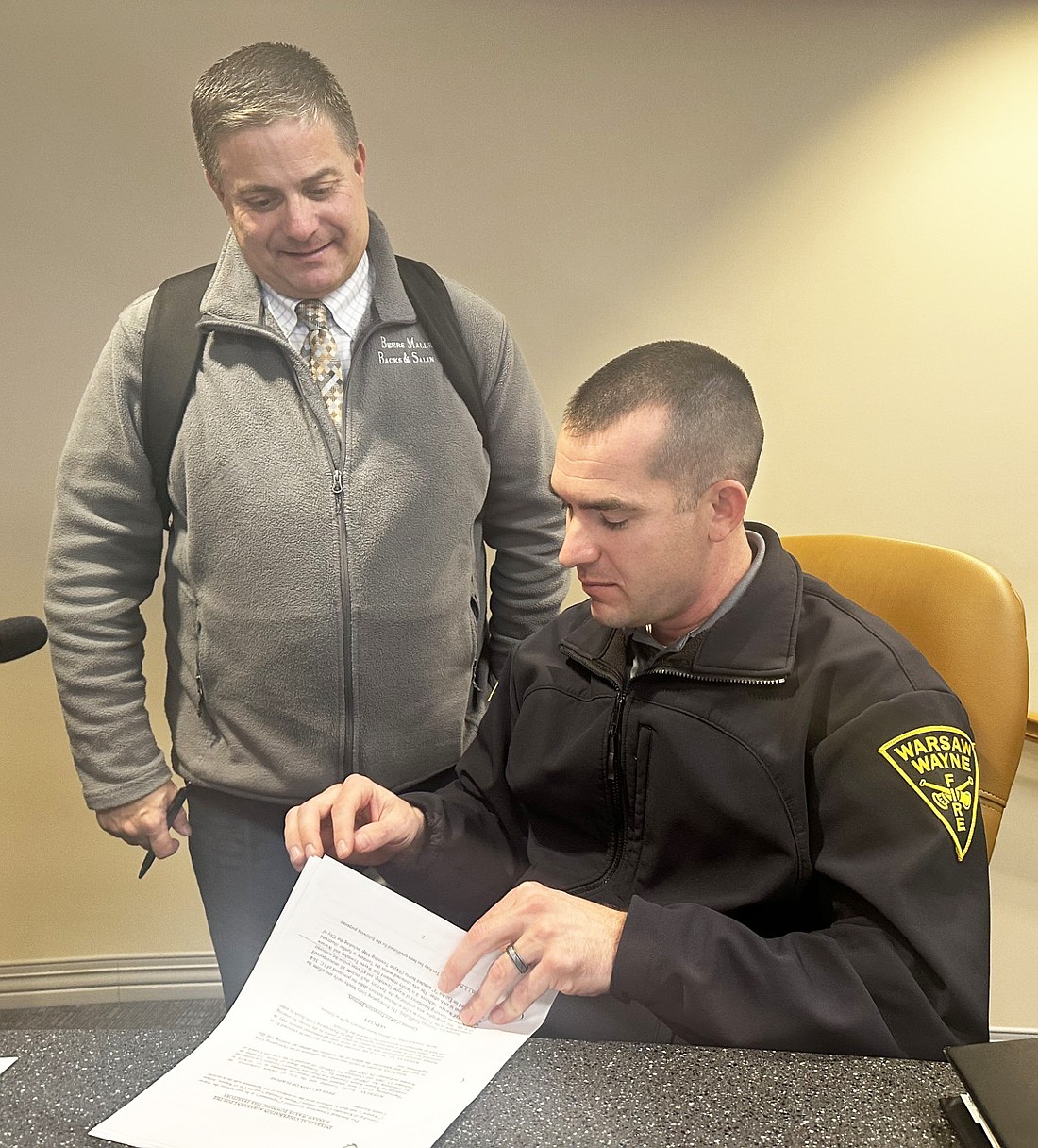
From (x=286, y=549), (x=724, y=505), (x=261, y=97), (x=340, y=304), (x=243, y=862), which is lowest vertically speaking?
(x=243, y=862)

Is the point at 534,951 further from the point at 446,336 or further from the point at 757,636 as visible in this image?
the point at 446,336

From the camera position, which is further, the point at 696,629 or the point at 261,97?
the point at 261,97

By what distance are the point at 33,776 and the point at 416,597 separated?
30.3 inches

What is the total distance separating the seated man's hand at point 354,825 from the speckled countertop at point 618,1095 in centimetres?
27

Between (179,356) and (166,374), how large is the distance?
0.11 feet

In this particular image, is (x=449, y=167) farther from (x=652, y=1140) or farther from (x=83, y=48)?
(x=652, y=1140)

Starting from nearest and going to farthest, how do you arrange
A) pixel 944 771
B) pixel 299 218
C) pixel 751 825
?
pixel 944 771, pixel 751 825, pixel 299 218

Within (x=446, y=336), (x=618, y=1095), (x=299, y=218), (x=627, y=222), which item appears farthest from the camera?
(x=627, y=222)

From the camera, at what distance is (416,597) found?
1536mm

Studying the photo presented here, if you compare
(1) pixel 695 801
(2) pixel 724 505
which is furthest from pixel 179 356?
(1) pixel 695 801

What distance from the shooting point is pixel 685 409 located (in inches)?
44.5

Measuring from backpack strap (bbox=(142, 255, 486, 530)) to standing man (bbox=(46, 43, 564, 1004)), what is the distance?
0.01m

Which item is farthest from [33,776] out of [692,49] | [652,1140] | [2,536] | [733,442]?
[692,49]

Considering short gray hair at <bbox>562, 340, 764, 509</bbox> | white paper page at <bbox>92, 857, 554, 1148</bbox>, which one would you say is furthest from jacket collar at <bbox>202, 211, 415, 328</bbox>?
white paper page at <bbox>92, 857, 554, 1148</bbox>
